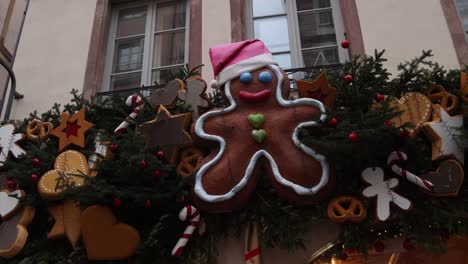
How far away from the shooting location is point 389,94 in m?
3.72

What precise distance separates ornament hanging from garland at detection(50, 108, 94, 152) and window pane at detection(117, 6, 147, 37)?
1.97 m

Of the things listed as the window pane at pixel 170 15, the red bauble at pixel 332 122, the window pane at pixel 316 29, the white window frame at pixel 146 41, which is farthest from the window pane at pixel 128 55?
the red bauble at pixel 332 122

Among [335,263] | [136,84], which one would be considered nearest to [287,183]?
[335,263]

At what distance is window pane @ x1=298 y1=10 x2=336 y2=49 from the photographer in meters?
5.28

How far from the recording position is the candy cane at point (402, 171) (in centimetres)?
325

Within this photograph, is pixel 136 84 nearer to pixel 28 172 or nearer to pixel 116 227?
pixel 28 172

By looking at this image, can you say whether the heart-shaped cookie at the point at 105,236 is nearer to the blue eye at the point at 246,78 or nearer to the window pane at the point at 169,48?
the blue eye at the point at 246,78

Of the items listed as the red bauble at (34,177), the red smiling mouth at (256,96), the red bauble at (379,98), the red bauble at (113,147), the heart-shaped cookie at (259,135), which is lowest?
the red bauble at (34,177)

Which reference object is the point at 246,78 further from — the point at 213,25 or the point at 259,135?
the point at 213,25

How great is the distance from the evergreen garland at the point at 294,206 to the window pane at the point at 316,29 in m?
1.43

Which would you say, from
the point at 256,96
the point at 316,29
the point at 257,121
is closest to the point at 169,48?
the point at 316,29

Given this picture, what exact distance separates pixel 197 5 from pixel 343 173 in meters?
2.95

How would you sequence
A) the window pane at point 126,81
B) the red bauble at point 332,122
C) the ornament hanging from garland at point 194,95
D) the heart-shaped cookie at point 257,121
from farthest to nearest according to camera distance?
the window pane at point 126,81 → the ornament hanging from garland at point 194,95 → the heart-shaped cookie at point 257,121 → the red bauble at point 332,122

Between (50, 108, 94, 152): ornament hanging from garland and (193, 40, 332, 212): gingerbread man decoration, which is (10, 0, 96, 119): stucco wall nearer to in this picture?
(50, 108, 94, 152): ornament hanging from garland
